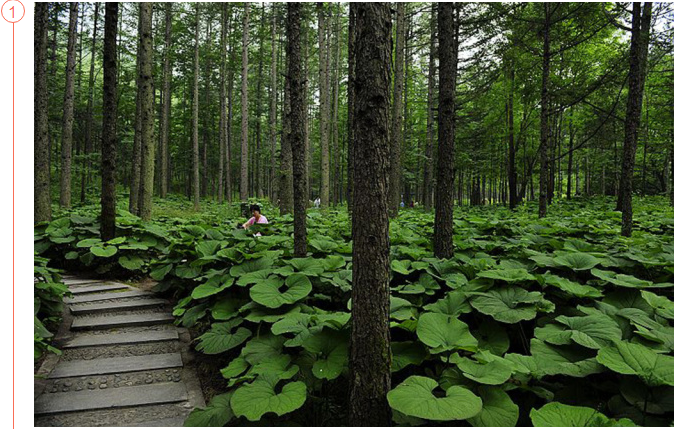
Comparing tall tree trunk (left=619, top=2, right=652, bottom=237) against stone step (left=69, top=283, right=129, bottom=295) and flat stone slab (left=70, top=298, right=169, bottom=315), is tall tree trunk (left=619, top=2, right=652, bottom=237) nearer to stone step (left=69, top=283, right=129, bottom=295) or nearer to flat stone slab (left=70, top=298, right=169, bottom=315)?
flat stone slab (left=70, top=298, right=169, bottom=315)

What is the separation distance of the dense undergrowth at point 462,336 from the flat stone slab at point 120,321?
604 millimetres

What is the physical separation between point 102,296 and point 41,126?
5.55 meters

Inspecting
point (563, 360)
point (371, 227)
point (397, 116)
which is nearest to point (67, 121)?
point (397, 116)

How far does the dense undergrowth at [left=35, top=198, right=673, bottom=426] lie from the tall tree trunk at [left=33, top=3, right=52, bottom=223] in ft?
17.9

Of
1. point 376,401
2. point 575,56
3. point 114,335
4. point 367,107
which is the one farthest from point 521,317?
point 575,56

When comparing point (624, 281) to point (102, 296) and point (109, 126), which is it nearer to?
point (102, 296)

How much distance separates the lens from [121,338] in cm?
426

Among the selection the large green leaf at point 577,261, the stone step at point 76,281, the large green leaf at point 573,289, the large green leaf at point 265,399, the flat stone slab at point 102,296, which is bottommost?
the flat stone slab at point 102,296

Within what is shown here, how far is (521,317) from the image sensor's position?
116 inches

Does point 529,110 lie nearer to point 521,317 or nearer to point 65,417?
point 521,317

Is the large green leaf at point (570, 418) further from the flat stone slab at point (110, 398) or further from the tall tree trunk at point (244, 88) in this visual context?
the tall tree trunk at point (244, 88)

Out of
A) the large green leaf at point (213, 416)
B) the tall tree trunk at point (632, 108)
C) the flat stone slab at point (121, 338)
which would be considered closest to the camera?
the large green leaf at point (213, 416)

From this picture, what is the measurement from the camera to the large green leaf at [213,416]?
2404 millimetres

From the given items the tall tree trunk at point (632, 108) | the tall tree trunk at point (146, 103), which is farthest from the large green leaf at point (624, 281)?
the tall tree trunk at point (146, 103)
